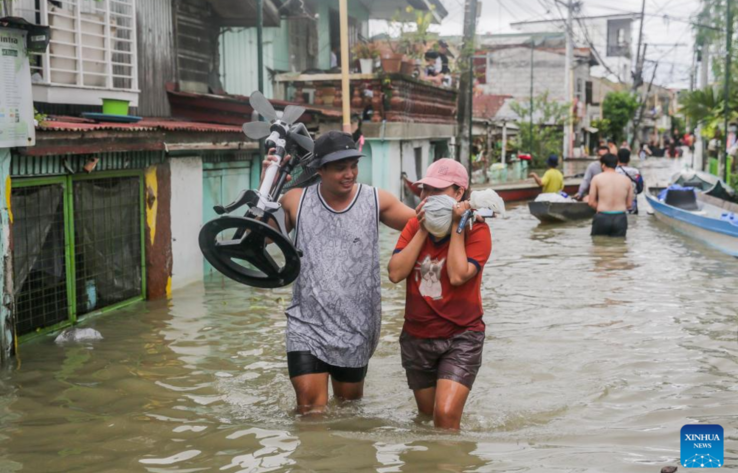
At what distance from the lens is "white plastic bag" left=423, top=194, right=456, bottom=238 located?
472 centimetres

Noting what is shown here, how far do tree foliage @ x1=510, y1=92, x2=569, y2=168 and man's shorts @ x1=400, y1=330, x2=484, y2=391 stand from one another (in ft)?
114

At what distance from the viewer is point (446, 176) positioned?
4.92 metres

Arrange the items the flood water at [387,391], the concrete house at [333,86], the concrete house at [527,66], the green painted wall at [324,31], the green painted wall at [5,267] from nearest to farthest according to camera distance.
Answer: the flood water at [387,391] < the green painted wall at [5,267] < the concrete house at [333,86] < the green painted wall at [324,31] < the concrete house at [527,66]

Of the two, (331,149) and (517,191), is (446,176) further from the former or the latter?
(517,191)

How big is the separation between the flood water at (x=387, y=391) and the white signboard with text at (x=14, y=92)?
2.03m

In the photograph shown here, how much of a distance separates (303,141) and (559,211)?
15.4 m

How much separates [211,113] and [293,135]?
9046 mm

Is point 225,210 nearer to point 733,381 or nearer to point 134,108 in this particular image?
point 733,381

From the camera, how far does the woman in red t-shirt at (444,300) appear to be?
486 centimetres

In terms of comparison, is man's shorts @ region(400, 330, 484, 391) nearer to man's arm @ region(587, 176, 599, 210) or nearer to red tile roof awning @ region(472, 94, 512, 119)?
man's arm @ region(587, 176, 599, 210)

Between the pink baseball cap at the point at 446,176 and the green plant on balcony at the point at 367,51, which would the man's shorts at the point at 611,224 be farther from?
the pink baseball cap at the point at 446,176

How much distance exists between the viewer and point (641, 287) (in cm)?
1159

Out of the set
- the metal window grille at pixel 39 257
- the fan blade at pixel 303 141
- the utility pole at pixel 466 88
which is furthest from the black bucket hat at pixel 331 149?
the utility pole at pixel 466 88
